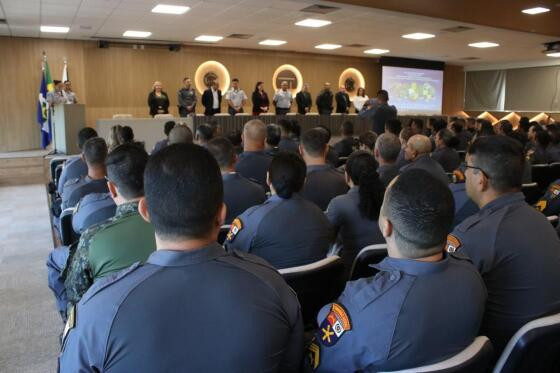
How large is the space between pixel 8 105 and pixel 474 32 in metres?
11.1

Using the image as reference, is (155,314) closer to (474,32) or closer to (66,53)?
(474,32)

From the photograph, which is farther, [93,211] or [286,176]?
[93,211]

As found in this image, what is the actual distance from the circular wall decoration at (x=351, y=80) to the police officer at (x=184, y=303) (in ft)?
50.9

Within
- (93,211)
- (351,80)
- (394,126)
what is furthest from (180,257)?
(351,80)

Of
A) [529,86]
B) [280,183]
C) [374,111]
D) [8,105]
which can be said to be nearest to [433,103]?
[529,86]

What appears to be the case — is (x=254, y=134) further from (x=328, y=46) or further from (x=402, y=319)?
(x=328, y=46)

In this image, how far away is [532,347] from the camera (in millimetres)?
1220

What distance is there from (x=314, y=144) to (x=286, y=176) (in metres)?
1.30

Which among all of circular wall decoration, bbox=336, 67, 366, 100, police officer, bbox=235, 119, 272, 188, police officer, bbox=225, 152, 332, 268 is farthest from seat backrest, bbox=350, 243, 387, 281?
circular wall decoration, bbox=336, 67, 366, 100

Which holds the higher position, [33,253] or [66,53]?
[66,53]

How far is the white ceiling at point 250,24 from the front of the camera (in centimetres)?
779

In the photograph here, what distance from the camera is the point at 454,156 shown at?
17.2 ft

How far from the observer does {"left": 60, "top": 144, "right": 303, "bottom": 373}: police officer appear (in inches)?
36.5

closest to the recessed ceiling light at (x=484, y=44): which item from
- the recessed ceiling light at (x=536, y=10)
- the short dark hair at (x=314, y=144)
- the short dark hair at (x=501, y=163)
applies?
the recessed ceiling light at (x=536, y=10)
